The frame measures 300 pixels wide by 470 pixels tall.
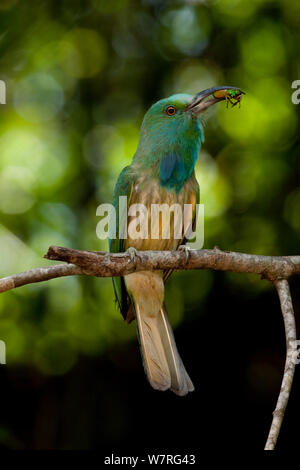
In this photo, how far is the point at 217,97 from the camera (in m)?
3.62

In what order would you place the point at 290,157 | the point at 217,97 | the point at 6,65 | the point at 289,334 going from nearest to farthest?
1. the point at 289,334
2. the point at 217,97
3. the point at 290,157
4. the point at 6,65

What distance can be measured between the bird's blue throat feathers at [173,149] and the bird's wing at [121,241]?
145 mm

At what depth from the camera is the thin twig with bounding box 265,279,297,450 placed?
232 centimetres

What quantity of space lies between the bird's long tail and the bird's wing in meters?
0.06

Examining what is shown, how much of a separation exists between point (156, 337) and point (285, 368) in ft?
4.35

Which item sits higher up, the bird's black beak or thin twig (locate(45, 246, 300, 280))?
the bird's black beak

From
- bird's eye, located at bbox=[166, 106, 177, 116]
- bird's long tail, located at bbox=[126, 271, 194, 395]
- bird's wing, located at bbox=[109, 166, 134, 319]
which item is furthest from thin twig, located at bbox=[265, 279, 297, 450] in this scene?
bird's eye, located at bbox=[166, 106, 177, 116]

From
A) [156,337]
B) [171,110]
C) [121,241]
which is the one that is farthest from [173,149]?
[156,337]

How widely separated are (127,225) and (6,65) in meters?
1.91

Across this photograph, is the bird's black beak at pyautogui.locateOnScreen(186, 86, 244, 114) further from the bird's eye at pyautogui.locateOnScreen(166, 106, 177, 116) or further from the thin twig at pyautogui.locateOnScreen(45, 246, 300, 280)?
the thin twig at pyautogui.locateOnScreen(45, 246, 300, 280)

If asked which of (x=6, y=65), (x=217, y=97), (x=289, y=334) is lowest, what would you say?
(x=289, y=334)

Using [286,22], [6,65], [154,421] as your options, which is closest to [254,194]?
[286,22]

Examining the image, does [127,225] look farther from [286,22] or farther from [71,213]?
[286,22]

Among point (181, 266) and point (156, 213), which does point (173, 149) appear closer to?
point (156, 213)
